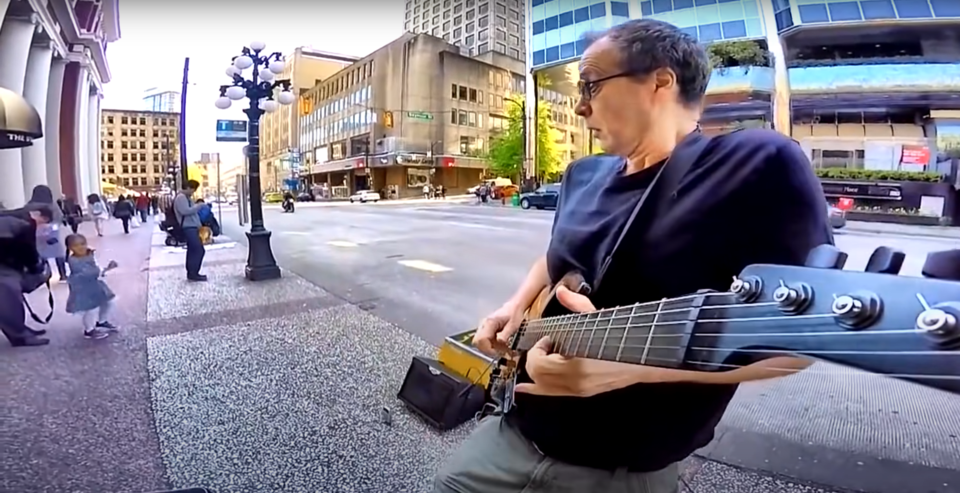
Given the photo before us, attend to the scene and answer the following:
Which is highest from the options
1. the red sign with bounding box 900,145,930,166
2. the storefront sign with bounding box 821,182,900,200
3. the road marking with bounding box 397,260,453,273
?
the red sign with bounding box 900,145,930,166

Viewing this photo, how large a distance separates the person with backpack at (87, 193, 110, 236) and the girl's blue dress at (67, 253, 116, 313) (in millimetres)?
96

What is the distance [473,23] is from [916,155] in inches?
45.1

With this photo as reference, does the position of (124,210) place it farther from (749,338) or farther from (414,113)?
(749,338)

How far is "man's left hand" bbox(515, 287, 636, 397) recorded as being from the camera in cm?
60

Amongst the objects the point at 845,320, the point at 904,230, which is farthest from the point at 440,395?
the point at 845,320

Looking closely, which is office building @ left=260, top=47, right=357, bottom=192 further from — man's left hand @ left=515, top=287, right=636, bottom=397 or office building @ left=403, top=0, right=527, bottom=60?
man's left hand @ left=515, top=287, right=636, bottom=397

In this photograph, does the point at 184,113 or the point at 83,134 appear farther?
the point at 184,113

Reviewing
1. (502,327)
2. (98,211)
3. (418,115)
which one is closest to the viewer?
(502,327)

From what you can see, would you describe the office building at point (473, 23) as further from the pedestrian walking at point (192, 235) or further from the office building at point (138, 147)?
the pedestrian walking at point (192, 235)

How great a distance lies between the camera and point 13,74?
128 centimetres

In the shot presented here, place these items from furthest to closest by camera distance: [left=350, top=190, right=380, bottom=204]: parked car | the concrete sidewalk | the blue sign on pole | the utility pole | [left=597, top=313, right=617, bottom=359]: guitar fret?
the blue sign on pole
[left=350, top=190, right=380, bottom=204]: parked car
the utility pole
the concrete sidewalk
[left=597, top=313, right=617, bottom=359]: guitar fret

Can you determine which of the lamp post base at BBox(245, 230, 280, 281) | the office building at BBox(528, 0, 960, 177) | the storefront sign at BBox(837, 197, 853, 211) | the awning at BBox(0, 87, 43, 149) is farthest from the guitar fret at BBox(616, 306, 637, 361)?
the lamp post base at BBox(245, 230, 280, 281)

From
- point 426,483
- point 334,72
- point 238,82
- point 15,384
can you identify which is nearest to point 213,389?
point 15,384

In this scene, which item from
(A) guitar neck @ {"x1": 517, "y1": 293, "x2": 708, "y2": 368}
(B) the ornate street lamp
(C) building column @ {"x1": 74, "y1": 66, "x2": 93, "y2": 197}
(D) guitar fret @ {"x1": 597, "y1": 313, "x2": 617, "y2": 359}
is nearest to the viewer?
(A) guitar neck @ {"x1": 517, "y1": 293, "x2": 708, "y2": 368}
